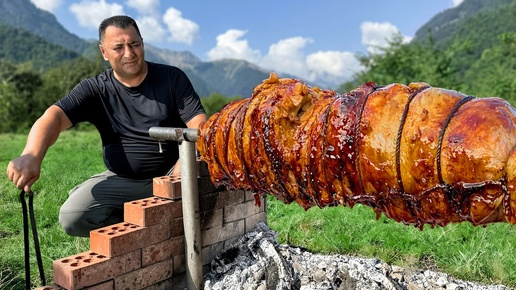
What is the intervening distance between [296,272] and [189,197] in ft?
3.33

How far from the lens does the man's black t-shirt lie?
3523 millimetres

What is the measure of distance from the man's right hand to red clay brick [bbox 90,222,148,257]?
0.50m

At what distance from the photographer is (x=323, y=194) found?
1845 millimetres

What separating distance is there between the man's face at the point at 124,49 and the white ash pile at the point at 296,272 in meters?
1.67

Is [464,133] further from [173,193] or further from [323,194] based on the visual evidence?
[173,193]

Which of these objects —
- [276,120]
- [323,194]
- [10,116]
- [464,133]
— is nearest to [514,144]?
[464,133]

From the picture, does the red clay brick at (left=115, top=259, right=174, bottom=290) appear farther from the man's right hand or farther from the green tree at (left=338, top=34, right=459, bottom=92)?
the green tree at (left=338, top=34, right=459, bottom=92)

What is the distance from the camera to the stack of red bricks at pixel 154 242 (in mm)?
2500

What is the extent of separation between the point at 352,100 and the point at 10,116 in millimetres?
48855

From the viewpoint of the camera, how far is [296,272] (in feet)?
10.4

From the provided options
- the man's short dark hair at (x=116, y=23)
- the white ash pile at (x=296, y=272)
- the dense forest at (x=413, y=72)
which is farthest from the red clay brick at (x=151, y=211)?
the dense forest at (x=413, y=72)

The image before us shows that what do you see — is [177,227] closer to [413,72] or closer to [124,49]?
[124,49]

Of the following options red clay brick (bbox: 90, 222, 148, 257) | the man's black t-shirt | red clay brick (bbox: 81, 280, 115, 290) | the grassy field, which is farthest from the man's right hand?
the grassy field

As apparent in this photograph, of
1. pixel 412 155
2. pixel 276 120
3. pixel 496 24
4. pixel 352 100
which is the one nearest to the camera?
pixel 412 155
